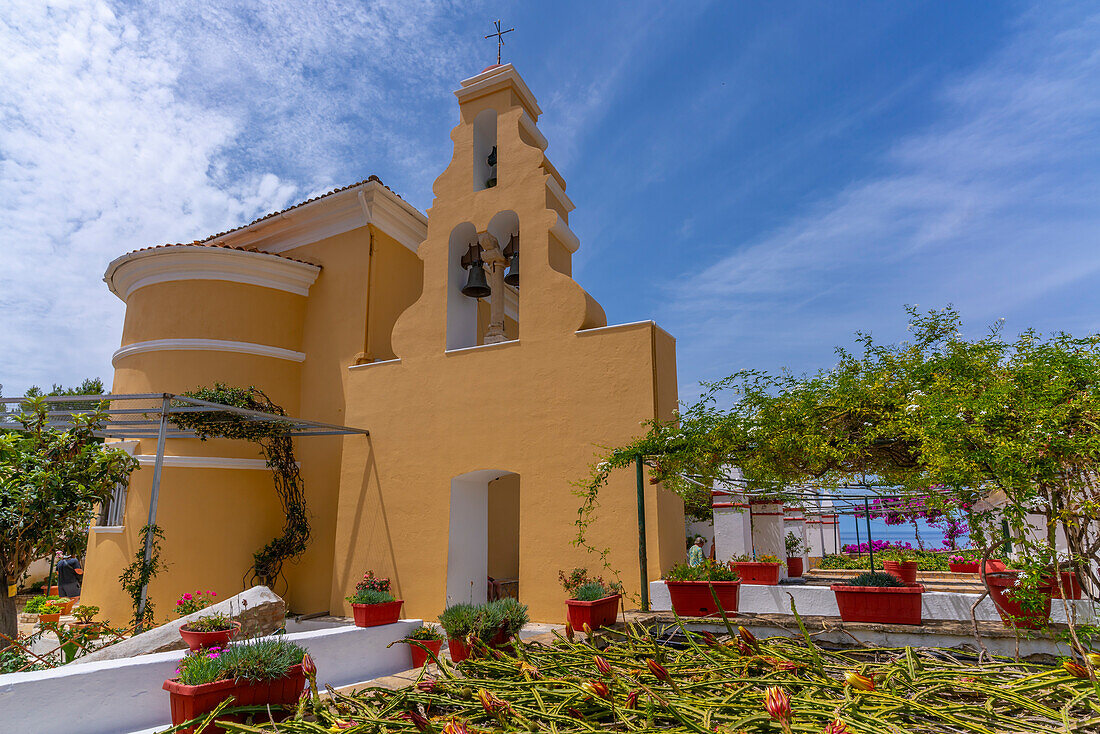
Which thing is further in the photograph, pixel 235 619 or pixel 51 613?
pixel 51 613

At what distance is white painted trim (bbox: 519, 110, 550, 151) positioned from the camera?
1122 cm

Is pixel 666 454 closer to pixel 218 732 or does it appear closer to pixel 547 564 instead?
pixel 547 564

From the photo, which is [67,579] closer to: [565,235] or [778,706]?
[565,235]

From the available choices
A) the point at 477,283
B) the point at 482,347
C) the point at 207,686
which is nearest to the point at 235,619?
the point at 207,686

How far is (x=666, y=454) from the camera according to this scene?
7.66 metres

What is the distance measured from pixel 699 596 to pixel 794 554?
1206 cm

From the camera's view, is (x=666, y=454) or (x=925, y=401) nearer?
(x=925, y=401)

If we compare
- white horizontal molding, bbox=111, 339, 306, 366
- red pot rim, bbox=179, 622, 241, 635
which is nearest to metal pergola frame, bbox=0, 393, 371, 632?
white horizontal molding, bbox=111, 339, 306, 366

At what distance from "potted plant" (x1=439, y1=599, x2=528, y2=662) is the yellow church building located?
2709 millimetres

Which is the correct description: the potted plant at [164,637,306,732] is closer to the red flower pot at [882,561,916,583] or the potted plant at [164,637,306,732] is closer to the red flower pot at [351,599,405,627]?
the red flower pot at [351,599,405,627]

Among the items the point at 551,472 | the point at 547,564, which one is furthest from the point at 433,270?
the point at 547,564

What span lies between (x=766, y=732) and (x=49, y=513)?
8.84m

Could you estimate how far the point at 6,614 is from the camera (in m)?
7.36

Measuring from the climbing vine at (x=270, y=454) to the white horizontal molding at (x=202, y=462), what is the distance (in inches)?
14.9
